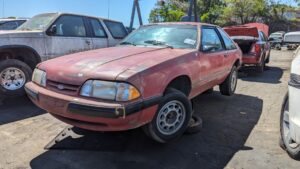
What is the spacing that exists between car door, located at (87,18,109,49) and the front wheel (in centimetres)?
456

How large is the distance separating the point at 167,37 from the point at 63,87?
2088 millimetres

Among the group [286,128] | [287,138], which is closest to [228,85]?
[286,128]

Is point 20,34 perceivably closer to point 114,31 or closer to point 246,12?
point 114,31

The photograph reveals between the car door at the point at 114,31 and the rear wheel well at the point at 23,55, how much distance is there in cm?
192

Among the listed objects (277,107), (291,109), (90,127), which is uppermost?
(291,109)

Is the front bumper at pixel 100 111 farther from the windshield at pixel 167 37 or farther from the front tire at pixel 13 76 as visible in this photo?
the front tire at pixel 13 76

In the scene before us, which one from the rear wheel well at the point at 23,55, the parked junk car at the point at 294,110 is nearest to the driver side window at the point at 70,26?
the rear wheel well at the point at 23,55

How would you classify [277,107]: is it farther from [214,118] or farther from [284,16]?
[284,16]

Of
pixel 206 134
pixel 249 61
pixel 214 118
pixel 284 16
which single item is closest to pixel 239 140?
pixel 206 134

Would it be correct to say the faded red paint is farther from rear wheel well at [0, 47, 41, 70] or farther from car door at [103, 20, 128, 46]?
car door at [103, 20, 128, 46]

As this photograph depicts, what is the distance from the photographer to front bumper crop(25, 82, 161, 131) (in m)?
3.31

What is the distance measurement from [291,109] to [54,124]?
339cm

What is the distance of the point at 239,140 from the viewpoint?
14.3 ft

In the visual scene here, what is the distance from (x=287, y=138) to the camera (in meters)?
3.93
